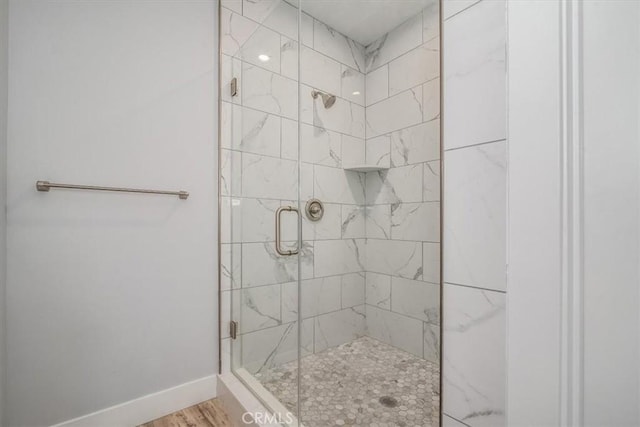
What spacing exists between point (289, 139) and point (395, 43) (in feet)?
1.99

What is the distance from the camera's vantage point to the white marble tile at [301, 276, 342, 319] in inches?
53.7

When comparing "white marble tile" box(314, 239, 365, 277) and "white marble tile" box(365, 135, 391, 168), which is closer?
"white marble tile" box(365, 135, 391, 168)

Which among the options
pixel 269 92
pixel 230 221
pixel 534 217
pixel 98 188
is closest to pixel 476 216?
pixel 534 217

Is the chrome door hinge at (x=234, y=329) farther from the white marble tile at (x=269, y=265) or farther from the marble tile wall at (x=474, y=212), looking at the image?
the marble tile wall at (x=474, y=212)

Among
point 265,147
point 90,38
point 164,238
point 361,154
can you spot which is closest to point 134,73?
point 90,38

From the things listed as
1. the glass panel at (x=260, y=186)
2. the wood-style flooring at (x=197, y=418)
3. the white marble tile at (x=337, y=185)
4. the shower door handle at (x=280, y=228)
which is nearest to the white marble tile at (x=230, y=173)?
the glass panel at (x=260, y=186)

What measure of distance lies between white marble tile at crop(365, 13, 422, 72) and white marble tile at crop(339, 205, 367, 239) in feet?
2.13

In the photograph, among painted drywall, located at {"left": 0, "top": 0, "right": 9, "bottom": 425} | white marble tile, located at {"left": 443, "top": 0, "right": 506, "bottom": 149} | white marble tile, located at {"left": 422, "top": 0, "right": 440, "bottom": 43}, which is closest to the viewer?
white marble tile, located at {"left": 443, "top": 0, "right": 506, "bottom": 149}

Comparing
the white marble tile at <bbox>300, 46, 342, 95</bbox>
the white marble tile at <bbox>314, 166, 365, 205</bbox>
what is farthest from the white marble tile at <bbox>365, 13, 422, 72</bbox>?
the white marble tile at <bbox>314, 166, 365, 205</bbox>

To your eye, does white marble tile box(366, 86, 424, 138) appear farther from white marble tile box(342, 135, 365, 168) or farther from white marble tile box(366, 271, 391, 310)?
white marble tile box(366, 271, 391, 310)

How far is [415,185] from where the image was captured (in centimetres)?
109

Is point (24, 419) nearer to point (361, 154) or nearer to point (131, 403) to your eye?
point (131, 403)

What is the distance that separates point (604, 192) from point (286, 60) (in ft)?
4.21

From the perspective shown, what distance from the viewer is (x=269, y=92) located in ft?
4.67
